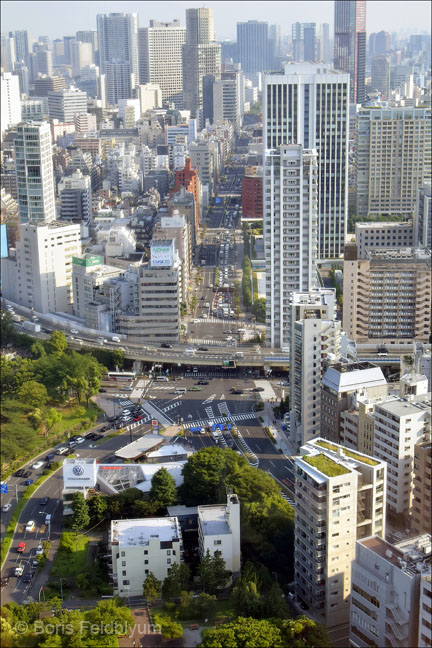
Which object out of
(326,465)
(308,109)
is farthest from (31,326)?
(326,465)

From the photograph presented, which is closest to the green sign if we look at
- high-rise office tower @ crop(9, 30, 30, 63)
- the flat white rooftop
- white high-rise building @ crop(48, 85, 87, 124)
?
the flat white rooftop

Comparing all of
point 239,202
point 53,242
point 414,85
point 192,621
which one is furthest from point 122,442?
point 414,85

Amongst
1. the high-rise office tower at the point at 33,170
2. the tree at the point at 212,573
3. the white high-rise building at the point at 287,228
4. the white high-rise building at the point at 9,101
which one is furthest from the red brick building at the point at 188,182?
the tree at the point at 212,573

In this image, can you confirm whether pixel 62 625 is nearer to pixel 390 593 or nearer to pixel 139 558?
pixel 139 558

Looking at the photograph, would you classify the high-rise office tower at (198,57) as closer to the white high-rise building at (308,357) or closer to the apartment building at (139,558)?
the white high-rise building at (308,357)

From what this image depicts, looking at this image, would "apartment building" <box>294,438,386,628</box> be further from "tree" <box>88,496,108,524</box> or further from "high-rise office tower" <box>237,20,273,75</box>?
"high-rise office tower" <box>237,20,273,75</box>

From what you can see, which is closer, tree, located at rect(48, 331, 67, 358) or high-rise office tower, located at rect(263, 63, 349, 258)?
tree, located at rect(48, 331, 67, 358)

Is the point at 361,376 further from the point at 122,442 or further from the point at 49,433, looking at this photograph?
the point at 49,433
